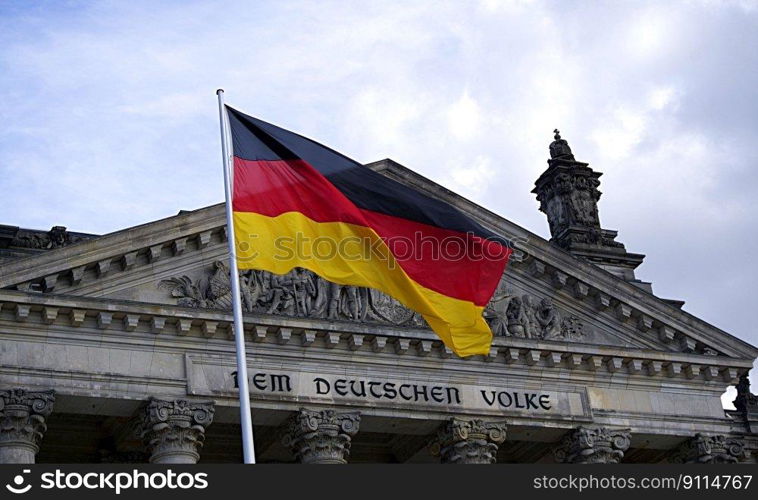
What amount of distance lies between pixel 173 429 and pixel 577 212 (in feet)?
51.8

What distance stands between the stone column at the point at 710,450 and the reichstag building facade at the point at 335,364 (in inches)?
2.3

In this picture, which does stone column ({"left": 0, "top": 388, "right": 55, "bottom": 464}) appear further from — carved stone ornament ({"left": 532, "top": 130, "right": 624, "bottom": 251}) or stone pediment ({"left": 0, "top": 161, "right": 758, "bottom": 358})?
carved stone ornament ({"left": 532, "top": 130, "right": 624, "bottom": 251})

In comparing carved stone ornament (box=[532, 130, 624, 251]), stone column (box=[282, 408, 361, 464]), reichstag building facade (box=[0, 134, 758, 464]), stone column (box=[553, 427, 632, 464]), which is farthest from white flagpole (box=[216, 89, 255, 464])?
carved stone ornament (box=[532, 130, 624, 251])

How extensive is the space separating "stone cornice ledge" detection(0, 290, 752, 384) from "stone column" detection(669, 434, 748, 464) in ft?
5.49

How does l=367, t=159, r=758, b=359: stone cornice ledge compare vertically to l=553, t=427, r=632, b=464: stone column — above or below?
above

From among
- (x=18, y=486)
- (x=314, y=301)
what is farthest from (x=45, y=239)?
(x=18, y=486)

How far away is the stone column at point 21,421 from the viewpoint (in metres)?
33.2

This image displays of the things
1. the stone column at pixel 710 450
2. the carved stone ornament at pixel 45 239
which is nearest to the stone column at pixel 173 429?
the carved stone ornament at pixel 45 239

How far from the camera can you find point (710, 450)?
40.5 m

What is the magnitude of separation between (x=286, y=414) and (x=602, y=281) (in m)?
9.77

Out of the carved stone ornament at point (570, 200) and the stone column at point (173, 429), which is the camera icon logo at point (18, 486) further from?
the carved stone ornament at point (570, 200)

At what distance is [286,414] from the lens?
36.5m

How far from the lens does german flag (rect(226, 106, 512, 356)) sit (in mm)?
26875

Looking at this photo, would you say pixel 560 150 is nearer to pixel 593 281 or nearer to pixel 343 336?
pixel 593 281
